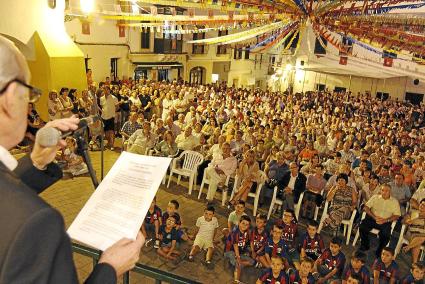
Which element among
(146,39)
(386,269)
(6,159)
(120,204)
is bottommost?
(386,269)

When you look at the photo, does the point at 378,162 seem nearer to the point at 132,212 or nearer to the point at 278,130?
the point at 278,130

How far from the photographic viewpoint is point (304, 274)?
5.55 m

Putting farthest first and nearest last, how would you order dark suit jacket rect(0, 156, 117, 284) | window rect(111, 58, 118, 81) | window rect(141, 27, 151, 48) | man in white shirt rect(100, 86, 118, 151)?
window rect(141, 27, 151, 48), window rect(111, 58, 118, 81), man in white shirt rect(100, 86, 118, 151), dark suit jacket rect(0, 156, 117, 284)

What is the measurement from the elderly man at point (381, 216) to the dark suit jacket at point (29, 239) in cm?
751

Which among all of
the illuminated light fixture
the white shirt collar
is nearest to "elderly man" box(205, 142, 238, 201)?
the white shirt collar

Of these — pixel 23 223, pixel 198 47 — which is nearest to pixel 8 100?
pixel 23 223

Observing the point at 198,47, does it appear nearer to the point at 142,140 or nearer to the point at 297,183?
the point at 142,140

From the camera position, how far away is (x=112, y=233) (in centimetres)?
162

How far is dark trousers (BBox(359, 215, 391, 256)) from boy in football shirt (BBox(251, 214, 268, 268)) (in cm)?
232

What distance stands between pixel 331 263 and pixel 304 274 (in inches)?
35.0

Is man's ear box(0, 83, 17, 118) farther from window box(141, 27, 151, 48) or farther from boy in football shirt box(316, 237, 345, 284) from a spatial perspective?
window box(141, 27, 151, 48)

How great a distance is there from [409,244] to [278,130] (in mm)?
5453

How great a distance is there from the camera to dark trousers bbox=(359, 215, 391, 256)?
7.54 meters

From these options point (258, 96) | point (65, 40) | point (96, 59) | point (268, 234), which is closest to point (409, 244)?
point (268, 234)
